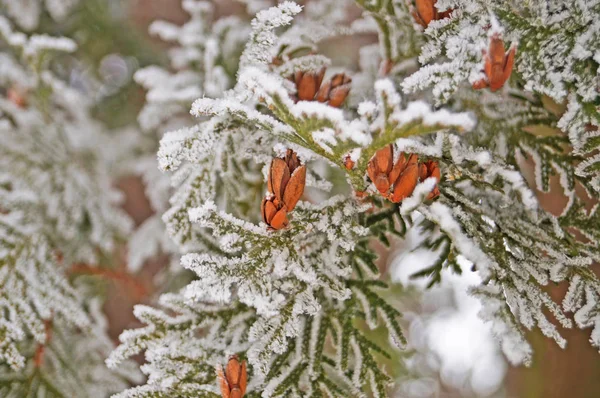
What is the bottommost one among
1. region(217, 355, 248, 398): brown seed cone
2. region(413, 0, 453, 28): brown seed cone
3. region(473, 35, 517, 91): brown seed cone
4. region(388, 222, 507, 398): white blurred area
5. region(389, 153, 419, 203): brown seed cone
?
region(217, 355, 248, 398): brown seed cone

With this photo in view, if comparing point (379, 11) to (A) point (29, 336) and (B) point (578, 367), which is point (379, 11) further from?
(B) point (578, 367)

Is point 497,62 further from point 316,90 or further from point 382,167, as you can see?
point 316,90

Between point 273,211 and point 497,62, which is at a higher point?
point 497,62

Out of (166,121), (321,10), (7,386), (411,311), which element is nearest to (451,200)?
(321,10)

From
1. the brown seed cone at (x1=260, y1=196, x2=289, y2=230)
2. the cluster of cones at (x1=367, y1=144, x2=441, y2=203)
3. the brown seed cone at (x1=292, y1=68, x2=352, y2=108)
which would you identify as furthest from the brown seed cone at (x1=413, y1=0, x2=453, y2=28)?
the brown seed cone at (x1=260, y1=196, x2=289, y2=230)

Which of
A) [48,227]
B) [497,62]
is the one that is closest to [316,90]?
[497,62]

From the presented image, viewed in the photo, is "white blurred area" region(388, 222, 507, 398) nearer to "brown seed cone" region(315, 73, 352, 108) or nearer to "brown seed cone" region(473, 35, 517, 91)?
"brown seed cone" region(315, 73, 352, 108)
